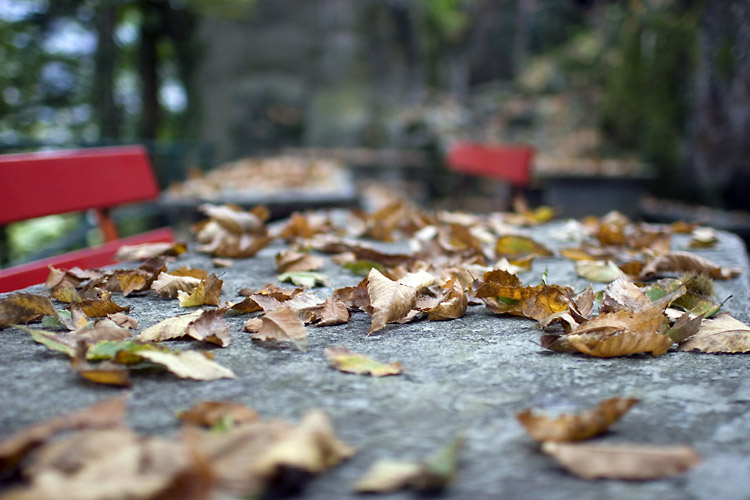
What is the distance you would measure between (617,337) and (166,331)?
79 centimetres

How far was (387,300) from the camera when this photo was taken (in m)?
1.21

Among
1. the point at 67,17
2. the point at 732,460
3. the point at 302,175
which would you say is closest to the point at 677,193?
the point at 302,175

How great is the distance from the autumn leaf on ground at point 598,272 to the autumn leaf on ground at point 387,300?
60 cm

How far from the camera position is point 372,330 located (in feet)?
3.72

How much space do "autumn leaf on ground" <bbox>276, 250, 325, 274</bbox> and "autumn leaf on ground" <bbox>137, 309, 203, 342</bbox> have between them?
0.58 meters

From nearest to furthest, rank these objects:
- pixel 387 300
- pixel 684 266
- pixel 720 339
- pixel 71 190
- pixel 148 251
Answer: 1. pixel 720 339
2. pixel 387 300
3. pixel 684 266
4. pixel 148 251
5. pixel 71 190

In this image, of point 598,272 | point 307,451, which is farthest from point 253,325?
point 598,272

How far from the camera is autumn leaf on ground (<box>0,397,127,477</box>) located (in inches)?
24.0

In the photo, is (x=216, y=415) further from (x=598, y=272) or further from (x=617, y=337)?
(x=598, y=272)

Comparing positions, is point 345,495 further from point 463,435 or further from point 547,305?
point 547,305

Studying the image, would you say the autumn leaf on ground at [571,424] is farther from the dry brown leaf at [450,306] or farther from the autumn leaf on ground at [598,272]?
the autumn leaf on ground at [598,272]

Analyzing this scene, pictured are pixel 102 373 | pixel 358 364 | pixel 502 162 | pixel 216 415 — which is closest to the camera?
pixel 216 415

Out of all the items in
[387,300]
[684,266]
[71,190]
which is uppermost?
[71,190]

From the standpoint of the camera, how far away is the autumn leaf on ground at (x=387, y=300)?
1.16 meters
